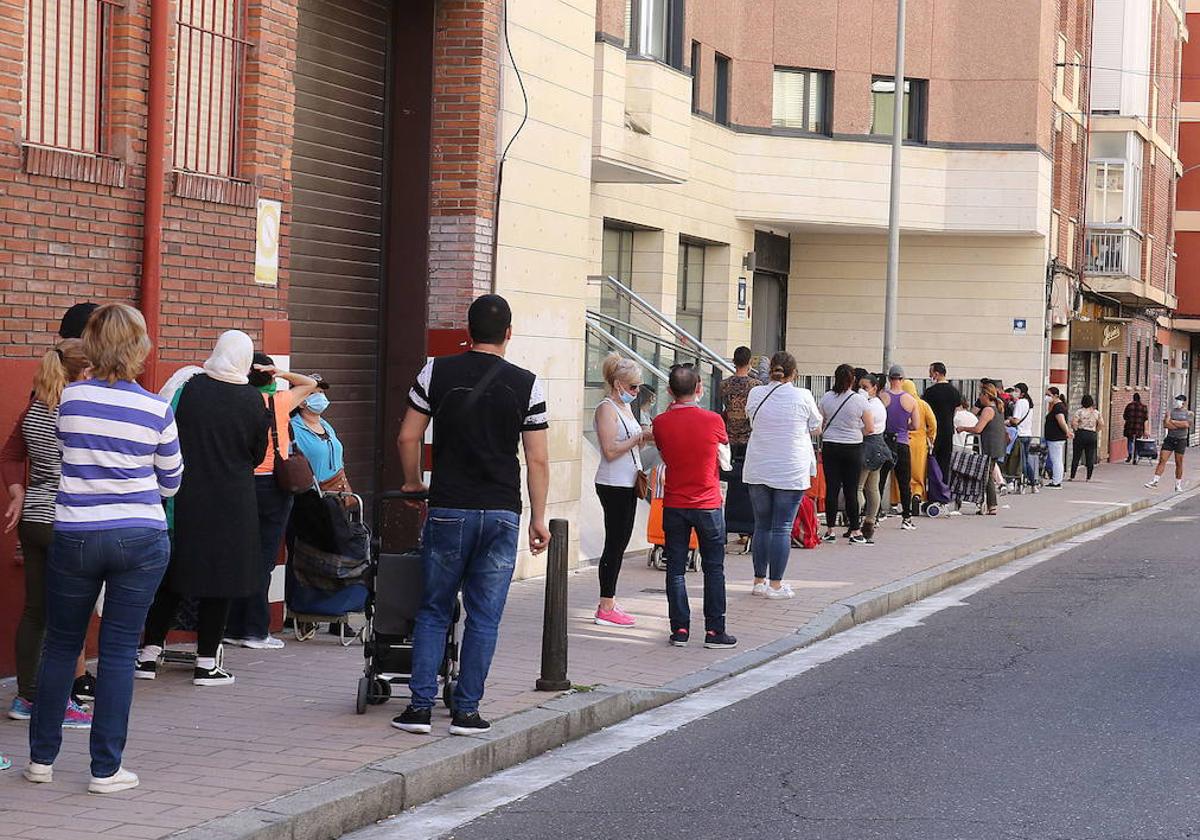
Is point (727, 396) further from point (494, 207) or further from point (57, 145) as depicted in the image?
point (57, 145)

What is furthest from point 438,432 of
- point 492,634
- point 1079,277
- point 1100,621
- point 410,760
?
point 1079,277

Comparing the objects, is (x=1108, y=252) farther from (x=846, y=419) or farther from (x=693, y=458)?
(x=693, y=458)

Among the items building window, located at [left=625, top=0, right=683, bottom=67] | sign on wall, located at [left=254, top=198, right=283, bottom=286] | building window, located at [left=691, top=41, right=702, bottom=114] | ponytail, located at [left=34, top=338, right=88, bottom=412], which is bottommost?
ponytail, located at [left=34, top=338, right=88, bottom=412]

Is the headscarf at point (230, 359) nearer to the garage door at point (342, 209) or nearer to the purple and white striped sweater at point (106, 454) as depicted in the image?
the purple and white striped sweater at point (106, 454)

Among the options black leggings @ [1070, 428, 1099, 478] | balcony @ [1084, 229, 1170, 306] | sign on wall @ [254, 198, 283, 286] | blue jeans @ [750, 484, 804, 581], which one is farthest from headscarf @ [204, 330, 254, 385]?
balcony @ [1084, 229, 1170, 306]

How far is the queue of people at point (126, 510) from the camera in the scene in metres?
6.52

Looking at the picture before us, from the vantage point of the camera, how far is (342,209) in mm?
12914

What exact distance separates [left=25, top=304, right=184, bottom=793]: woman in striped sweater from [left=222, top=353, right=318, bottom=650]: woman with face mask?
10.3 feet

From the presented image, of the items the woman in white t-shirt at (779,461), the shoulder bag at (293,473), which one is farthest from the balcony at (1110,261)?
the shoulder bag at (293,473)

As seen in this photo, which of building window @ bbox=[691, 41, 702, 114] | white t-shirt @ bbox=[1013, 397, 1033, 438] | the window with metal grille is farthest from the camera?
white t-shirt @ bbox=[1013, 397, 1033, 438]

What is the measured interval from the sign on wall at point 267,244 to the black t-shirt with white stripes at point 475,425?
11.1 ft

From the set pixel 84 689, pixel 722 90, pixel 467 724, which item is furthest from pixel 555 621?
pixel 722 90

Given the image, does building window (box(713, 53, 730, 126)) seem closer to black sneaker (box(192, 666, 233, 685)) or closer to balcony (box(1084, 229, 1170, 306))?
balcony (box(1084, 229, 1170, 306))

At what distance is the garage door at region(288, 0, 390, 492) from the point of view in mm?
12352
